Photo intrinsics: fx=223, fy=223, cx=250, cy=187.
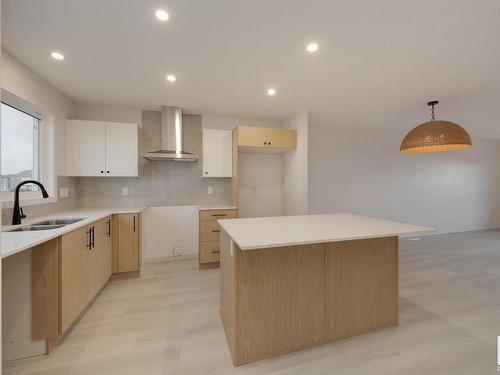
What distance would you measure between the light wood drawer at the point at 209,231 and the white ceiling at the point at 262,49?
1.75m

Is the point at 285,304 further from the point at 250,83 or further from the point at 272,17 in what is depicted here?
the point at 250,83

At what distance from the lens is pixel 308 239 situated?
1.42 metres

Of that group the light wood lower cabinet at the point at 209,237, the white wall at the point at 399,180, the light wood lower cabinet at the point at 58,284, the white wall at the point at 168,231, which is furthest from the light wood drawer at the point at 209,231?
the white wall at the point at 399,180

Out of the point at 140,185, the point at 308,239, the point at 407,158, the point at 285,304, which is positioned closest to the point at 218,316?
the point at 285,304

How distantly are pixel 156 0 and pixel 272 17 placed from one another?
2.60 ft

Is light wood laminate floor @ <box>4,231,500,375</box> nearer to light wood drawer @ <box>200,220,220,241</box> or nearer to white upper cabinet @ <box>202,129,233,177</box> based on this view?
light wood drawer @ <box>200,220,220,241</box>

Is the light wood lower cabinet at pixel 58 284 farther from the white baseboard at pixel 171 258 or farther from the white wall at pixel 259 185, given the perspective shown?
the white wall at pixel 259 185

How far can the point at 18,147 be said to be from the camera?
2314 mm

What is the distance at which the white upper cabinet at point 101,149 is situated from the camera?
2.96m

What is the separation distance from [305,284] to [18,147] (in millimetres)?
3105

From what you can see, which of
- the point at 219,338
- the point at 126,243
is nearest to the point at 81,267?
the point at 126,243

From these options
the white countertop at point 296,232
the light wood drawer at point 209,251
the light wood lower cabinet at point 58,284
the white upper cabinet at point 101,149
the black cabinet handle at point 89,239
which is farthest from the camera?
the light wood drawer at point 209,251

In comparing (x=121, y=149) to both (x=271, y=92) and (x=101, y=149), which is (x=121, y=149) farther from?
(x=271, y=92)

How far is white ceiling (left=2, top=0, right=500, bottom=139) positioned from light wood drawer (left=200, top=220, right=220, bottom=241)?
1753 mm
